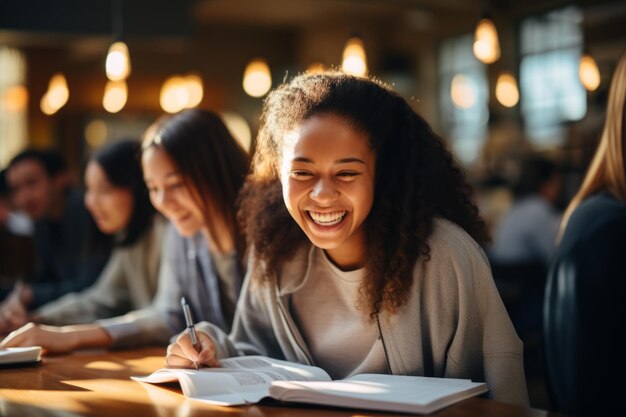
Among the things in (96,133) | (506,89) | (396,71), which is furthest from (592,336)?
(96,133)

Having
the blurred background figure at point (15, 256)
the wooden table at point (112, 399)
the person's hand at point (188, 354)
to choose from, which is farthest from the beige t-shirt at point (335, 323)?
the blurred background figure at point (15, 256)

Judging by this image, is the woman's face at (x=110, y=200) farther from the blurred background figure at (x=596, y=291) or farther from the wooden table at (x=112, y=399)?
the blurred background figure at (x=596, y=291)

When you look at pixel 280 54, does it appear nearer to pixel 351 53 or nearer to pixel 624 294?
pixel 351 53

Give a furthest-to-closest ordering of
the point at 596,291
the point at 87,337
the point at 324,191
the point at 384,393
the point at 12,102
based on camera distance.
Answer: the point at 12,102 < the point at 87,337 < the point at 596,291 < the point at 324,191 < the point at 384,393

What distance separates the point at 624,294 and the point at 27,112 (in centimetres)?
795

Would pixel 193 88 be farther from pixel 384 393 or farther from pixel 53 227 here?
pixel 384 393

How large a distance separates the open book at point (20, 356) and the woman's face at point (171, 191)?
0.60m

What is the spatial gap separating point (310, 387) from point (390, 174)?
0.57m

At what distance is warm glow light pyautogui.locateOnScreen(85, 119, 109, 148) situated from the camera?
10430 millimetres

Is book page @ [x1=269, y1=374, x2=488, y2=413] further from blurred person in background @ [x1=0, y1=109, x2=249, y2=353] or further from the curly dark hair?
blurred person in background @ [x1=0, y1=109, x2=249, y2=353]

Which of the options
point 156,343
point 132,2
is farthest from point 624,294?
point 132,2

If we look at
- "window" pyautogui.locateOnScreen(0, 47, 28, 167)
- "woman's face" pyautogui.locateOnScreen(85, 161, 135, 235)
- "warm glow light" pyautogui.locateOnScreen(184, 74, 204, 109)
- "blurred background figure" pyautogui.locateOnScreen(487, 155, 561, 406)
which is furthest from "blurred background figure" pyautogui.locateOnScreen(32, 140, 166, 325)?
"window" pyautogui.locateOnScreen(0, 47, 28, 167)

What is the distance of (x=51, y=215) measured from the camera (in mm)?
4070

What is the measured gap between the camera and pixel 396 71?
10703 millimetres
